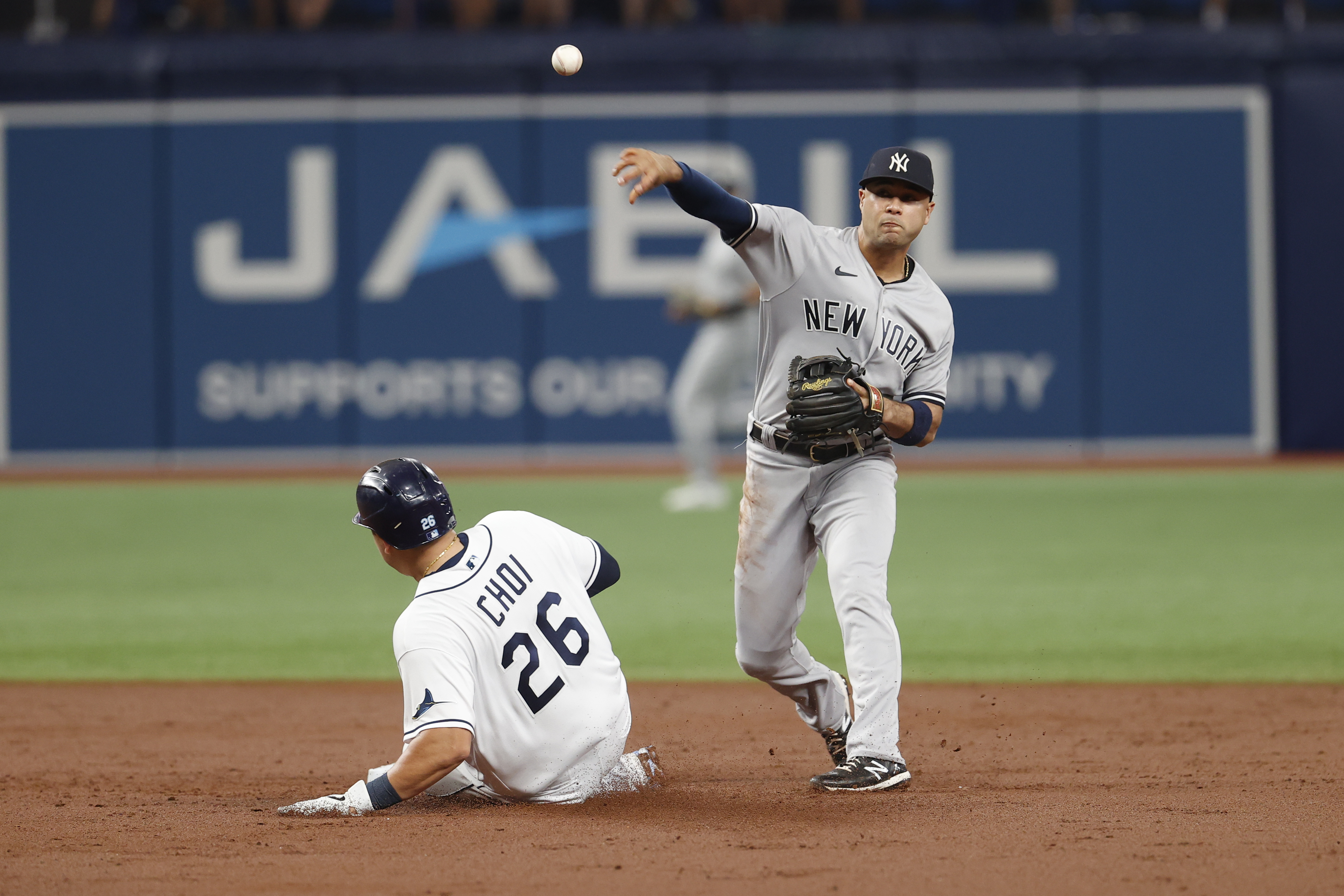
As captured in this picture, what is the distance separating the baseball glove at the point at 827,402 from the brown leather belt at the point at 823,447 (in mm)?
60

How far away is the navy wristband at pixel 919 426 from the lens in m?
4.57

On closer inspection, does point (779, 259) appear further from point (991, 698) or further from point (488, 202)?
point (488, 202)

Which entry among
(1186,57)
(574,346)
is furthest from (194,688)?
(1186,57)

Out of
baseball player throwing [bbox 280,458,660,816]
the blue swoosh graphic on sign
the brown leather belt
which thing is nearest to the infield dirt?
baseball player throwing [bbox 280,458,660,816]

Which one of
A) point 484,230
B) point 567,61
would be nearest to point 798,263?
point 567,61

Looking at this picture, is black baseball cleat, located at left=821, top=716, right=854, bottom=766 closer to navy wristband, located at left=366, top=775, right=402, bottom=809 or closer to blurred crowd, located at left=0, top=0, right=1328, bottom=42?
navy wristband, located at left=366, top=775, right=402, bottom=809

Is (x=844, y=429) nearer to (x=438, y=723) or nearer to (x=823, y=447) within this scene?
(x=823, y=447)

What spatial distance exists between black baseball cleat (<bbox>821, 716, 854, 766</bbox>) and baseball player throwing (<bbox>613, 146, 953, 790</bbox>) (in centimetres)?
3

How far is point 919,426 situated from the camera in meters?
4.57

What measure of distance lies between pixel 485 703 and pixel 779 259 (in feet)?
5.00

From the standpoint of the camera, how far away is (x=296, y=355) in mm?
15680

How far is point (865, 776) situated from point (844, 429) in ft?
3.23

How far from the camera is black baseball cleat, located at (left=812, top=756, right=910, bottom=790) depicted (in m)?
4.50

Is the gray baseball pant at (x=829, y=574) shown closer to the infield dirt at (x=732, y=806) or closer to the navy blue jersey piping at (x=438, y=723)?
the infield dirt at (x=732, y=806)
